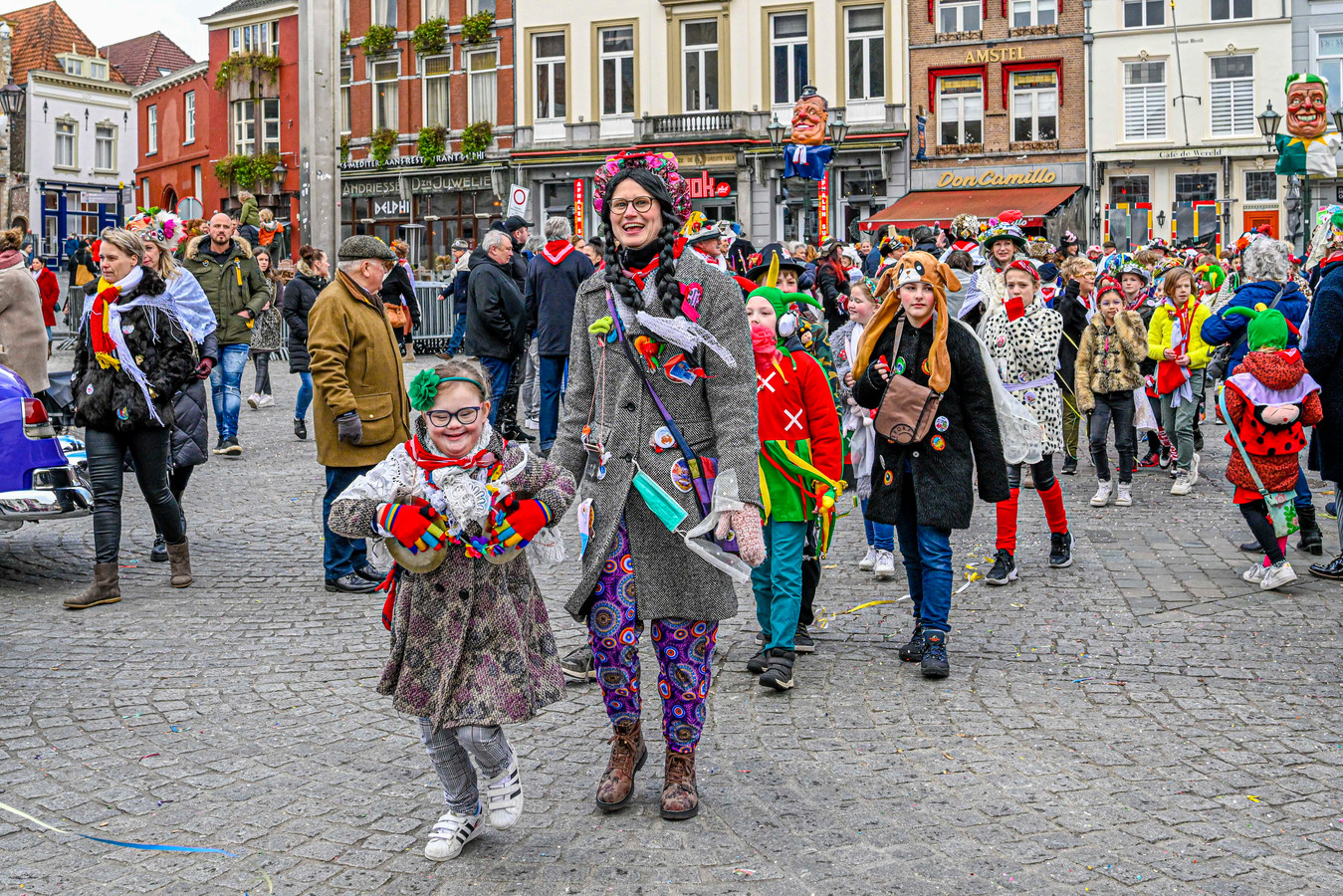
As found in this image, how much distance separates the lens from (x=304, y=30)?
1101 centimetres

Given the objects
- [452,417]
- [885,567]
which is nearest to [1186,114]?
[885,567]

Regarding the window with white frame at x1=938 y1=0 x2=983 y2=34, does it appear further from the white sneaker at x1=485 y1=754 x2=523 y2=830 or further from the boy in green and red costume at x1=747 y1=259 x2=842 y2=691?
the white sneaker at x1=485 y1=754 x2=523 y2=830

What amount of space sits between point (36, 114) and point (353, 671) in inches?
2360

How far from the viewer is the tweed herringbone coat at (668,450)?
13.4 feet

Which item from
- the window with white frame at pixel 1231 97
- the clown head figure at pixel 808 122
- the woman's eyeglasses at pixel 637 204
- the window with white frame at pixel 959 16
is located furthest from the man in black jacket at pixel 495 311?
the window with white frame at pixel 1231 97

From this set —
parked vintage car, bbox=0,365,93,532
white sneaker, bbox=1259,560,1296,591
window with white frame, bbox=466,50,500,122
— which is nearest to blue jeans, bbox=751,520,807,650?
white sneaker, bbox=1259,560,1296,591

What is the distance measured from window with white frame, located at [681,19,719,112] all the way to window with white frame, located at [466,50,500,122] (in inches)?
249

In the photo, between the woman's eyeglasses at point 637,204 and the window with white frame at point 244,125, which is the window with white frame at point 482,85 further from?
the woman's eyeglasses at point 637,204

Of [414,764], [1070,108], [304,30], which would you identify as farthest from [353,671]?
[1070,108]

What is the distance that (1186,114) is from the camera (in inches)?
1305

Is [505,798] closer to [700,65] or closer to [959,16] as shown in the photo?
[959,16]

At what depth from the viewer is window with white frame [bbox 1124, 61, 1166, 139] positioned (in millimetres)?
33812

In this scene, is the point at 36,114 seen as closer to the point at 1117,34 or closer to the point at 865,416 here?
the point at 1117,34

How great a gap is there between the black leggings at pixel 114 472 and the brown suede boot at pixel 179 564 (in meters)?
0.32
